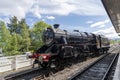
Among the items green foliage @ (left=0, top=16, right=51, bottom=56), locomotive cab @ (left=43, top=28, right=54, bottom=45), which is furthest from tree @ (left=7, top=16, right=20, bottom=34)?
locomotive cab @ (left=43, top=28, right=54, bottom=45)

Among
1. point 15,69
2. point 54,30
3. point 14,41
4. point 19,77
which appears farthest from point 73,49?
point 14,41

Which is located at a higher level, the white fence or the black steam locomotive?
the black steam locomotive

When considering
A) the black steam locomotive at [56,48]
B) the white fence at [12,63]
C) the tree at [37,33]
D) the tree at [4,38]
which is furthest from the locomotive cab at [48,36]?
the tree at [37,33]

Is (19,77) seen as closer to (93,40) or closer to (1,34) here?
(93,40)

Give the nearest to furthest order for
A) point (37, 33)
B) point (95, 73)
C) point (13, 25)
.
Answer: point (95, 73) < point (37, 33) < point (13, 25)

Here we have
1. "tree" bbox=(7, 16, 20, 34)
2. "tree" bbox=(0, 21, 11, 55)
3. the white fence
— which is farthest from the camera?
"tree" bbox=(7, 16, 20, 34)

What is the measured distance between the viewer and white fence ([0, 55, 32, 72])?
14845mm

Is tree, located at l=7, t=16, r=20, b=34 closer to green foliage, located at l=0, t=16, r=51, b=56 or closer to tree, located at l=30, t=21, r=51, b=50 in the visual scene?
green foliage, located at l=0, t=16, r=51, b=56

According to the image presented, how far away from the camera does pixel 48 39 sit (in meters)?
15.6

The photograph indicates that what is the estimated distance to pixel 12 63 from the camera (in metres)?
15.7

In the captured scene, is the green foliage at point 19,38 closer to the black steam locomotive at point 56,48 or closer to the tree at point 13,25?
the tree at point 13,25

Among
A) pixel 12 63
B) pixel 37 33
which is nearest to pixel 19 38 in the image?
pixel 37 33

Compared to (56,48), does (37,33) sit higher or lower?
higher

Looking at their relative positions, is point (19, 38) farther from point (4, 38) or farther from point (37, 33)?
point (4, 38)
